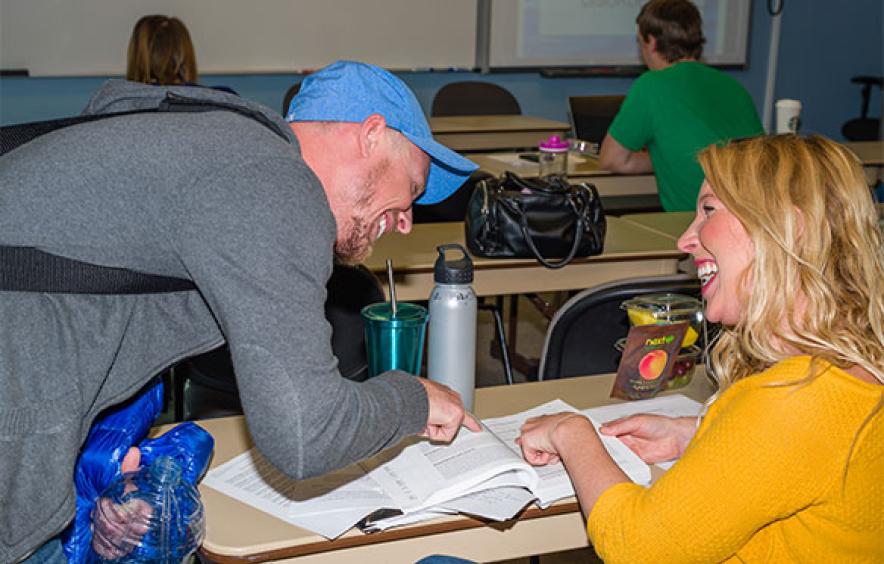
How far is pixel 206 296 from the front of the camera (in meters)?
1.08

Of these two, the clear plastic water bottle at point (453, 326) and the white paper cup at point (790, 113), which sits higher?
the white paper cup at point (790, 113)

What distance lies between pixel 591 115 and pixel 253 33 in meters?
2.17

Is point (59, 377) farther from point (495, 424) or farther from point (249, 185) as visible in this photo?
point (495, 424)

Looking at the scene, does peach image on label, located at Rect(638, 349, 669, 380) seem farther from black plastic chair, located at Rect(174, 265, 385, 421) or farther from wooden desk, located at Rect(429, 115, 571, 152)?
wooden desk, located at Rect(429, 115, 571, 152)

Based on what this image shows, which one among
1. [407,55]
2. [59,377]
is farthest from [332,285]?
[407,55]

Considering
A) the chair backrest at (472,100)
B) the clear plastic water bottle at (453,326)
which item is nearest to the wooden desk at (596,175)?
the chair backrest at (472,100)

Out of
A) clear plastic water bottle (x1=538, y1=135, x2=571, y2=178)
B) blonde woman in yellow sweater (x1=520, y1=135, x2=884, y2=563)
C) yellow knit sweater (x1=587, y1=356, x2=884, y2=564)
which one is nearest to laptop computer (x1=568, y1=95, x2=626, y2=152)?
clear plastic water bottle (x1=538, y1=135, x2=571, y2=178)

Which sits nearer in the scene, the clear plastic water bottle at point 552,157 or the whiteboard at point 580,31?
the clear plastic water bottle at point 552,157

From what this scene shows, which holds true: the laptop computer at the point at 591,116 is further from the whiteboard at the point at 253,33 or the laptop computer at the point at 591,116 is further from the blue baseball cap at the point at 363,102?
the blue baseball cap at the point at 363,102

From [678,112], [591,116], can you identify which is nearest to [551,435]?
[678,112]

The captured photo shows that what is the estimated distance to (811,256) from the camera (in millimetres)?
1294

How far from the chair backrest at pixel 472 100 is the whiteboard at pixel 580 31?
709mm

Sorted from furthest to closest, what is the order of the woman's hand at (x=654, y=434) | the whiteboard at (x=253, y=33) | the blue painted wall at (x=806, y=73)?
1. the blue painted wall at (x=806, y=73)
2. the whiteboard at (x=253, y=33)
3. the woman's hand at (x=654, y=434)

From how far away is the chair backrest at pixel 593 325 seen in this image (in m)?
2.17
